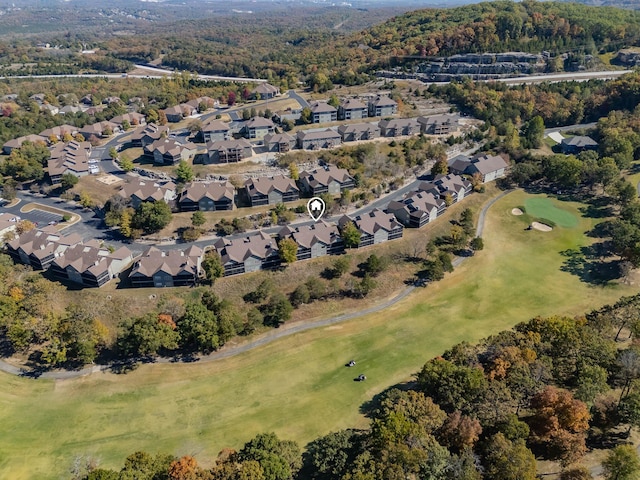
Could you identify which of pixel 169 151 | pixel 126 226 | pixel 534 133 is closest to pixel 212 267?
pixel 126 226

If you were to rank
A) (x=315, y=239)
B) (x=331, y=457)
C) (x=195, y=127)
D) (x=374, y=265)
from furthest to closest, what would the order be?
(x=195, y=127) < (x=315, y=239) < (x=374, y=265) < (x=331, y=457)

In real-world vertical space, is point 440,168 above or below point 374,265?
above

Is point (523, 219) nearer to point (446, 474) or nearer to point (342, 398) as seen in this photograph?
point (342, 398)

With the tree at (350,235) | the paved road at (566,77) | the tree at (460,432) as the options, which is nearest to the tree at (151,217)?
the tree at (350,235)

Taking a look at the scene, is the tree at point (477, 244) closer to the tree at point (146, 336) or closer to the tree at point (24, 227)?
the tree at point (146, 336)

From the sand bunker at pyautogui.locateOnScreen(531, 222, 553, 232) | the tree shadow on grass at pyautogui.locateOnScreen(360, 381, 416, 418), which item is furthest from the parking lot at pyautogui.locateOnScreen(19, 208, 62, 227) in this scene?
the sand bunker at pyautogui.locateOnScreen(531, 222, 553, 232)

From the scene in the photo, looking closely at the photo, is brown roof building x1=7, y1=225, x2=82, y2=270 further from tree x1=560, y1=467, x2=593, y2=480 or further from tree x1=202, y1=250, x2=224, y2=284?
tree x1=560, y1=467, x2=593, y2=480

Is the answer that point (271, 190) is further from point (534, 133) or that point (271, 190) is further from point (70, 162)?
point (534, 133)
